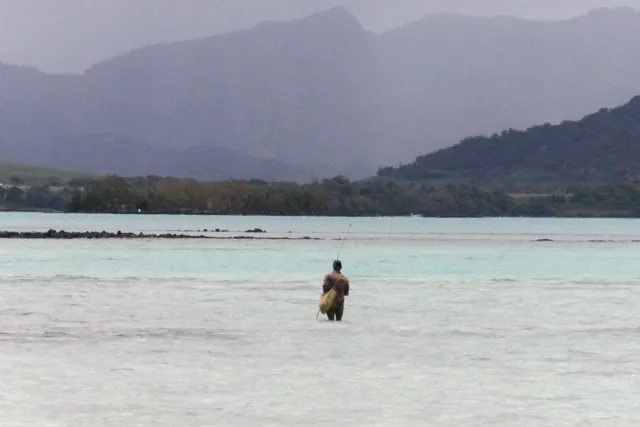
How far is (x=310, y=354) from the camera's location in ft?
72.7

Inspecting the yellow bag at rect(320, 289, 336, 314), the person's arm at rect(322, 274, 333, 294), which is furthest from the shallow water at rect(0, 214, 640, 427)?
the person's arm at rect(322, 274, 333, 294)

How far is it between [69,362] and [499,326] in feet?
37.2

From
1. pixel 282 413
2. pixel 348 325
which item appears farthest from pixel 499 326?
pixel 282 413

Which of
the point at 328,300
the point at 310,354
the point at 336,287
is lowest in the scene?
the point at 310,354

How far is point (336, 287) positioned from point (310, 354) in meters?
6.70

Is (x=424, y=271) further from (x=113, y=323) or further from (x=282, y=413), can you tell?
(x=282, y=413)

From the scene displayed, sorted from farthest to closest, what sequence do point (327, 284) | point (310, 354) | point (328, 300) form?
point (328, 300) → point (327, 284) → point (310, 354)

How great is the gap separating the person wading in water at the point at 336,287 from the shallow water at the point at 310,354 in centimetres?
A: 42

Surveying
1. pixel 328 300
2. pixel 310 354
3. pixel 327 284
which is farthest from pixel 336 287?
pixel 310 354

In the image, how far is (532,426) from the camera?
48.3ft

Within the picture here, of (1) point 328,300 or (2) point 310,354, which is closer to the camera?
(2) point 310,354

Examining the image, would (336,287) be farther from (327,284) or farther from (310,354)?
(310,354)

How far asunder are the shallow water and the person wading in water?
42 cm

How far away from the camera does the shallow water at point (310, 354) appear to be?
1577 centimetres
